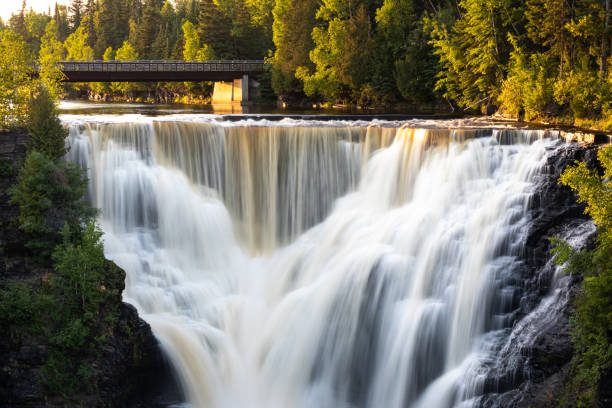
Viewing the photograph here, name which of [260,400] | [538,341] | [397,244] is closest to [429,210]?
[397,244]

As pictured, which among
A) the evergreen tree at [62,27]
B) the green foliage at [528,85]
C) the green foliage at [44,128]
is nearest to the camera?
the green foliage at [44,128]

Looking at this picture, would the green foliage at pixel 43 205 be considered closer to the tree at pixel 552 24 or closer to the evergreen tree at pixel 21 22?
the tree at pixel 552 24

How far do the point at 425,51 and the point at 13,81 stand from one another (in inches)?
1352

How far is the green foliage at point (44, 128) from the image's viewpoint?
61.0 feet

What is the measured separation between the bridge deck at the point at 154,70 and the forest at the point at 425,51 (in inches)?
142

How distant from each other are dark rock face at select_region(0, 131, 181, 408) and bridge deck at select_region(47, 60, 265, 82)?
134 ft

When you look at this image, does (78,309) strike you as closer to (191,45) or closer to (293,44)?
(293,44)

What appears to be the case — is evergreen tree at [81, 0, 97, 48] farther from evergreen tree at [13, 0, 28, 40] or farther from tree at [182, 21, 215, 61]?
tree at [182, 21, 215, 61]

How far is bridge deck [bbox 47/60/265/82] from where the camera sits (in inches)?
2269

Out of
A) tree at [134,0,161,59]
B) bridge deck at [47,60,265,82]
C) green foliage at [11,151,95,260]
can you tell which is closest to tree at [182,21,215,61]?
bridge deck at [47,60,265,82]

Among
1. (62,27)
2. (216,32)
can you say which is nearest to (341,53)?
(216,32)

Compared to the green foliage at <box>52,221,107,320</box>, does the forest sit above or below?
above

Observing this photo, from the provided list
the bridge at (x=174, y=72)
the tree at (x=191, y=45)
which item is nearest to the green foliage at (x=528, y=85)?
the bridge at (x=174, y=72)

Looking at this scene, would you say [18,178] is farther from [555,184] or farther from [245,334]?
[555,184]
